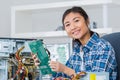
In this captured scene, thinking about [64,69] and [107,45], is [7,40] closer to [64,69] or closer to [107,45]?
[64,69]

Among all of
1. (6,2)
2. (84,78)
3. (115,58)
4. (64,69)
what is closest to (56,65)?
(64,69)

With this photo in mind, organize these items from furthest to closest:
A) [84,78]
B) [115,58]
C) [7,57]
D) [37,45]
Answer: [7,57], [115,58], [37,45], [84,78]

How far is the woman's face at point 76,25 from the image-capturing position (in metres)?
1.24

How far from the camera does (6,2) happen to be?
2537mm

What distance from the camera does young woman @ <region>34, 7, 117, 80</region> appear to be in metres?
1.18

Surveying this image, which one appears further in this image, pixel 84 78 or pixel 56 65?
pixel 56 65

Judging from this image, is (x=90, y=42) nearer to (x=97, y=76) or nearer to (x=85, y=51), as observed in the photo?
(x=85, y=51)

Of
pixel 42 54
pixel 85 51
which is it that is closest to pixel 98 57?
pixel 85 51

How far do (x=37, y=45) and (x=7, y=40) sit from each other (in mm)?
363

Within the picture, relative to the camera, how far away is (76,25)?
1.24m

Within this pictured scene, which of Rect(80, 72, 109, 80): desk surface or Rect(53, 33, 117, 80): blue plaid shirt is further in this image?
Rect(53, 33, 117, 80): blue plaid shirt

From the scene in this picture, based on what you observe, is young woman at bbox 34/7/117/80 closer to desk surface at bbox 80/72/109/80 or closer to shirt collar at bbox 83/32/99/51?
shirt collar at bbox 83/32/99/51

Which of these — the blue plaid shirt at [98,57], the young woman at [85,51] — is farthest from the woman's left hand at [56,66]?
the blue plaid shirt at [98,57]

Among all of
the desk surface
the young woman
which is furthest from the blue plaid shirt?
the desk surface
